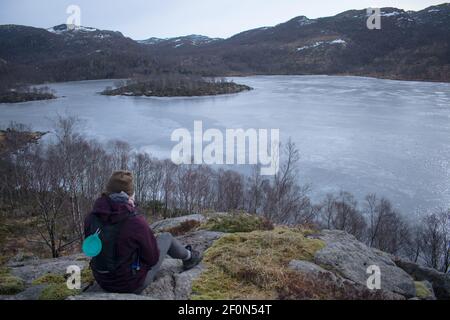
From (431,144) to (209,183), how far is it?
886 inches

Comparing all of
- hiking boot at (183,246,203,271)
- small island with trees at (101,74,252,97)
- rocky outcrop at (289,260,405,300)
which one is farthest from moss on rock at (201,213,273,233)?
small island with trees at (101,74,252,97)

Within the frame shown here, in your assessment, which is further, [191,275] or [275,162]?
[275,162]

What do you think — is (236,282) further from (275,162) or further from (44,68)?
(44,68)

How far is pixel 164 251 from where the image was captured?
4.79 meters

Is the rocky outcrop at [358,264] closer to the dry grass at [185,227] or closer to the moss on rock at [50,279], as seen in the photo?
the dry grass at [185,227]

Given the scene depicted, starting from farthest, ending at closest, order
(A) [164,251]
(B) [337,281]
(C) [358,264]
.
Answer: (C) [358,264]
(B) [337,281]
(A) [164,251]

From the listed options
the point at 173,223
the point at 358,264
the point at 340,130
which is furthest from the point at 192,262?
the point at 340,130

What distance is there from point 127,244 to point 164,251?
0.92 meters

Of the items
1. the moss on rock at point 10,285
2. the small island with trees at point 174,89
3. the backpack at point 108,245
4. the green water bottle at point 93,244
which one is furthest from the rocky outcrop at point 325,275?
the small island with trees at point 174,89

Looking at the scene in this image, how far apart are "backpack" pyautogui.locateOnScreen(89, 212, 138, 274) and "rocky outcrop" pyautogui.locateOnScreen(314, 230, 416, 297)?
3284 millimetres

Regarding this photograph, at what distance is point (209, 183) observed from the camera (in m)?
31.1

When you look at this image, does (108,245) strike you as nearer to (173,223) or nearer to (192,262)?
(192,262)

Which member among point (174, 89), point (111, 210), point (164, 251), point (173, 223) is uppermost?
point (174, 89)
